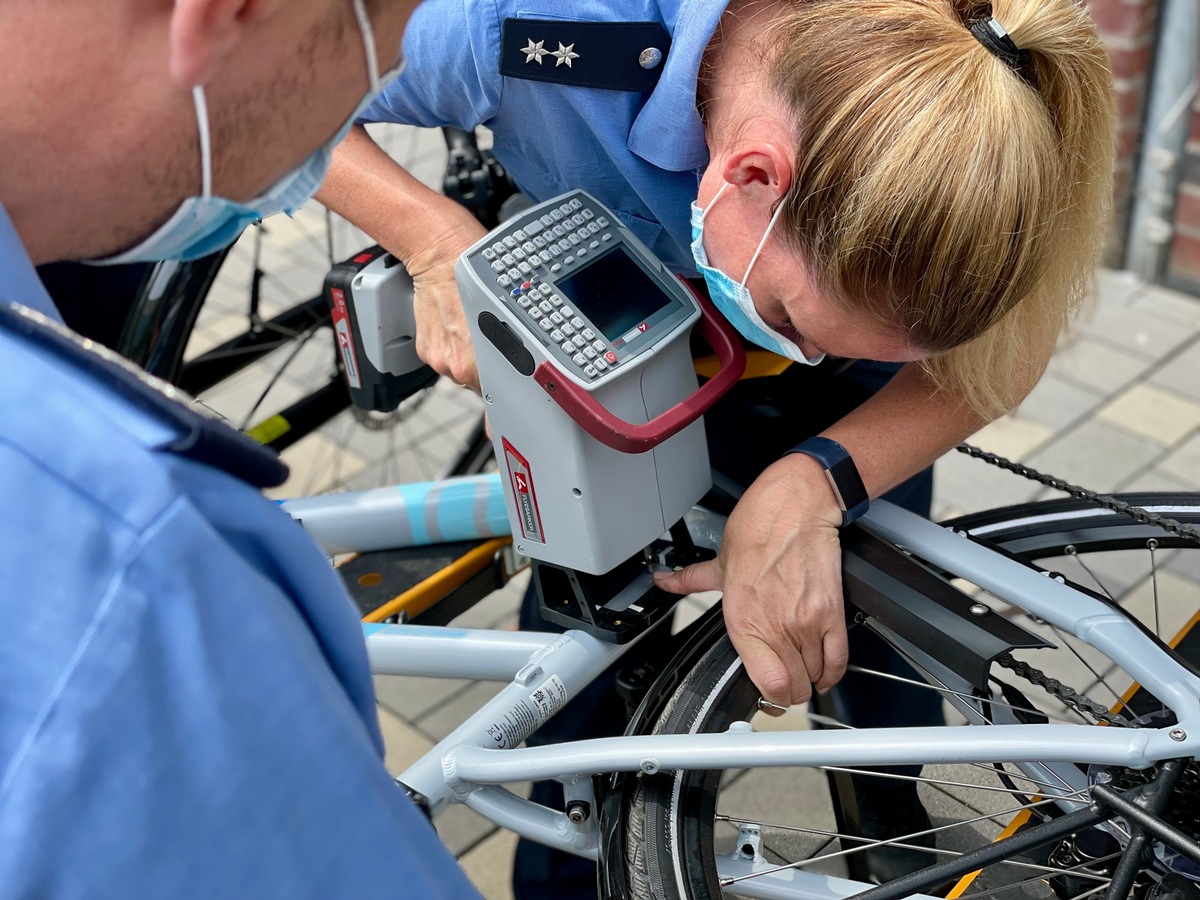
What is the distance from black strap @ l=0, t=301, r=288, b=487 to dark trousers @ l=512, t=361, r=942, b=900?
103 centimetres

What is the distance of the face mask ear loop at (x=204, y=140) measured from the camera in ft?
2.31

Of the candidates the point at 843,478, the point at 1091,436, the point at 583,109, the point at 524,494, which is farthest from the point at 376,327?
the point at 1091,436

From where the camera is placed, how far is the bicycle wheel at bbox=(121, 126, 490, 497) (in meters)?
2.00

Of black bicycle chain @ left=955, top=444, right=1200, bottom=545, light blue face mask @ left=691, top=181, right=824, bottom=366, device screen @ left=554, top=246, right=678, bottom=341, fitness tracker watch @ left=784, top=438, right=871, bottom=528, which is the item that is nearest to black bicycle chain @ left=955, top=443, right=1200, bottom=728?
black bicycle chain @ left=955, top=444, right=1200, bottom=545

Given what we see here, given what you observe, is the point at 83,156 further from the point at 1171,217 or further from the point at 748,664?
the point at 1171,217

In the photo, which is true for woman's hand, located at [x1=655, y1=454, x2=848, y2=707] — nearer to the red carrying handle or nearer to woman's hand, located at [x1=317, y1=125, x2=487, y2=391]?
the red carrying handle

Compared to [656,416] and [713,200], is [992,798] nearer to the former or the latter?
[656,416]

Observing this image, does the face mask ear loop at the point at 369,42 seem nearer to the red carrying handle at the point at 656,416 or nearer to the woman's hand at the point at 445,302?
the red carrying handle at the point at 656,416

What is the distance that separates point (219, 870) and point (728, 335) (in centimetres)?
92

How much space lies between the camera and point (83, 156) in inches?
27.5

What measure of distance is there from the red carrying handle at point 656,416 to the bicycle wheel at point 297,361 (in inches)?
28.8

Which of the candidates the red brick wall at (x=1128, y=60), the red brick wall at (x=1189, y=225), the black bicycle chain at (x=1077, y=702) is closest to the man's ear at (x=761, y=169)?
the black bicycle chain at (x=1077, y=702)

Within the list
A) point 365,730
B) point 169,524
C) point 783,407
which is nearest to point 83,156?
point 169,524

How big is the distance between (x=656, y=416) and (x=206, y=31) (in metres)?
0.80
